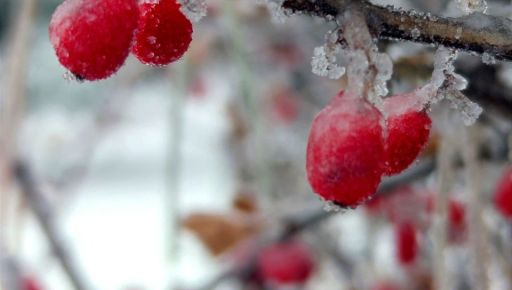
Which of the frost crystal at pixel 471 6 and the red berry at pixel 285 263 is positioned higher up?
the red berry at pixel 285 263

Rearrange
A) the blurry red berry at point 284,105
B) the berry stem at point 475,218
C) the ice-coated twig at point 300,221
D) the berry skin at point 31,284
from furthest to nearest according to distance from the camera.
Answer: the blurry red berry at point 284,105 → the berry skin at point 31,284 → the ice-coated twig at point 300,221 → the berry stem at point 475,218

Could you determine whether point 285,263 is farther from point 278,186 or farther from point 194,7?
point 278,186

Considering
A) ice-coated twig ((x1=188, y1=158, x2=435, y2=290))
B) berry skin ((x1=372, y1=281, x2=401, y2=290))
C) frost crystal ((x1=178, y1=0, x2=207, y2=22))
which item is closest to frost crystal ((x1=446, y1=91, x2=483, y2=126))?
frost crystal ((x1=178, y1=0, x2=207, y2=22))

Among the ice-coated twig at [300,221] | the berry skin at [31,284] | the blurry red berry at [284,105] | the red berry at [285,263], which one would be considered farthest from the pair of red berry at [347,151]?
the blurry red berry at [284,105]

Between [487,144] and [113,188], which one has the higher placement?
[113,188]

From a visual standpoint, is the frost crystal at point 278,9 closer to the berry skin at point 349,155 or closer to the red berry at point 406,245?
the berry skin at point 349,155

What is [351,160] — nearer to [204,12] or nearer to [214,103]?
[204,12]

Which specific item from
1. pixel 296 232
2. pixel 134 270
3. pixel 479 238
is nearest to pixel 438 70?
pixel 479 238
